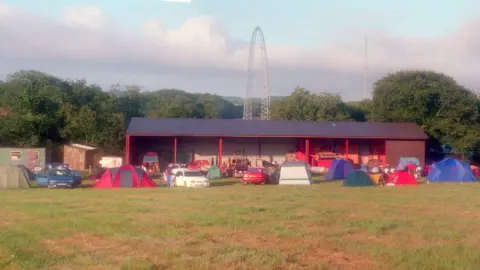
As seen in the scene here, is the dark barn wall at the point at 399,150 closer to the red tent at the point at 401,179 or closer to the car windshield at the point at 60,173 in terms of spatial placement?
the red tent at the point at 401,179

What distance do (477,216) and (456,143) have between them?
37881 millimetres

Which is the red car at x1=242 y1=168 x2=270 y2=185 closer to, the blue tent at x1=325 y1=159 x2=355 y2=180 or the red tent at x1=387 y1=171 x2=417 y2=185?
the blue tent at x1=325 y1=159 x2=355 y2=180

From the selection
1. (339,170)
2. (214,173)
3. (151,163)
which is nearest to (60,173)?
(214,173)

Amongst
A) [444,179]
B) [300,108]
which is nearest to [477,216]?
[444,179]

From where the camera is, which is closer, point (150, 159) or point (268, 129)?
point (150, 159)

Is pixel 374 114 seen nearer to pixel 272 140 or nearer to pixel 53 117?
pixel 272 140

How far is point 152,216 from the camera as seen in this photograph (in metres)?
16.5

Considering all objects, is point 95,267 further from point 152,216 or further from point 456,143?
point 456,143

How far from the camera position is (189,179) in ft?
105

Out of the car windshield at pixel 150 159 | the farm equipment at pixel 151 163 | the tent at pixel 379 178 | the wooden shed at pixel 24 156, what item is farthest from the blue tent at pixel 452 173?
the wooden shed at pixel 24 156

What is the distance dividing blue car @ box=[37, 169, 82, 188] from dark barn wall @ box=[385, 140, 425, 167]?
90.6 ft

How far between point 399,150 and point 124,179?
2685 centimetres

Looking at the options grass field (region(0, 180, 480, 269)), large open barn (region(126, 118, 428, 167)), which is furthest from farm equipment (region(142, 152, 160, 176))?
grass field (region(0, 180, 480, 269))

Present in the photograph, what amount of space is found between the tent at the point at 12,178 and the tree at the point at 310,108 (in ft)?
139
